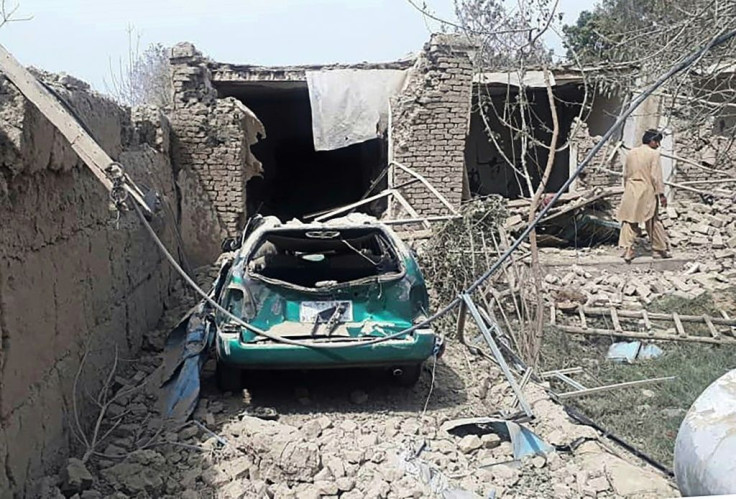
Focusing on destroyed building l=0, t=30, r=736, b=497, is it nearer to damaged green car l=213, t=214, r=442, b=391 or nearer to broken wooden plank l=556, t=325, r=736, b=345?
damaged green car l=213, t=214, r=442, b=391

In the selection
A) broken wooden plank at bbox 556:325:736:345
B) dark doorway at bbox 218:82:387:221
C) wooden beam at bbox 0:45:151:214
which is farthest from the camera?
dark doorway at bbox 218:82:387:221

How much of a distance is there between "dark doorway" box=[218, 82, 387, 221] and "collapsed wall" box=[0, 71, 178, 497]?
29.1ft

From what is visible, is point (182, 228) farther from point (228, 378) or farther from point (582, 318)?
point (582, 318)

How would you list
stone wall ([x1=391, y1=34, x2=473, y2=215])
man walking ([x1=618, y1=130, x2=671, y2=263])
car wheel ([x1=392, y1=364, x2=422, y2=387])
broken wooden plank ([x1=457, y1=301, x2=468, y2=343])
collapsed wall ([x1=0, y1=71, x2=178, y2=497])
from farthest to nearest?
1. stone wall ([x1=391, y1=34, x2=473, y2=215])
2. man walking ([x1=618, y1=130, x2=671, y2=263])
3. broken wooden plank ([x1=457, y1=301, x2=468, y2=343])
4. car wheel ([x1=392, y1=364, x2=422, y2=387])
5. collapsed wall ([x1=0, y1=71, x2=178, y2=497])

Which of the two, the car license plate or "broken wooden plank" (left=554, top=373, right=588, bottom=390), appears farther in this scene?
"broken wooden plank" (left=554, top=373, right=588, bottom=390)

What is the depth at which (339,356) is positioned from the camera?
4.78 metres

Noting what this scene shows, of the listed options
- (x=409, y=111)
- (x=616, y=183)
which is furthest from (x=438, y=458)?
(x=616, y=183)

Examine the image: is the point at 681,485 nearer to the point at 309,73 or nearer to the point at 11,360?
the point at 11,360

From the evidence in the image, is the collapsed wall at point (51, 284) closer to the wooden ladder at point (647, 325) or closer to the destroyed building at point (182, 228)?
the destroyed building at point (182, 228)

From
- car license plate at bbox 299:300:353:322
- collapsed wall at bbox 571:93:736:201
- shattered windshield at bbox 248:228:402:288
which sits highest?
collapsed wall at bbox 571:93:736:201

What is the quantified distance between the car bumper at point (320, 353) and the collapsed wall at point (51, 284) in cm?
94

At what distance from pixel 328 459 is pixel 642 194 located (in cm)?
798

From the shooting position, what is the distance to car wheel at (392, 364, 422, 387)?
5.25 metres

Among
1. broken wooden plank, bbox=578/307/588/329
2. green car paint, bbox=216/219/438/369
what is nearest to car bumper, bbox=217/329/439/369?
green car paint, bbox=216/219/438/369
